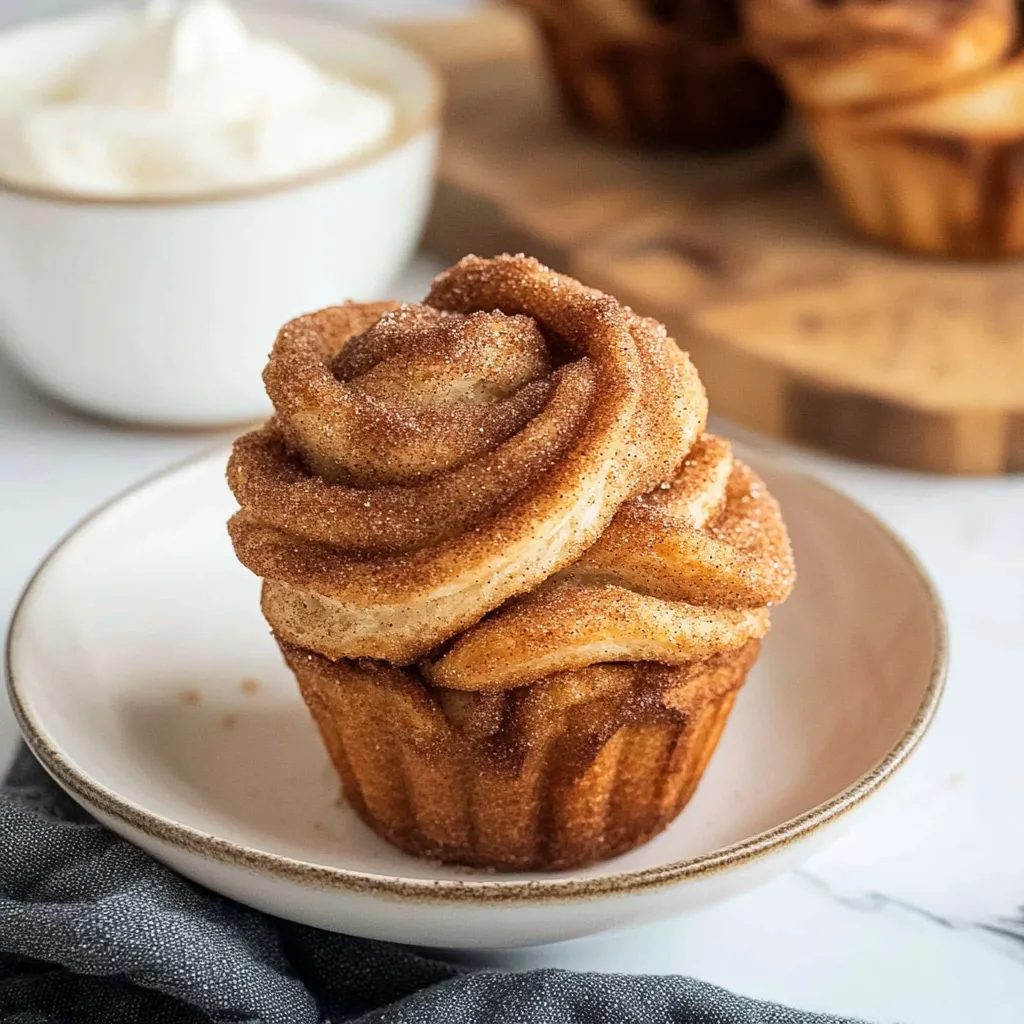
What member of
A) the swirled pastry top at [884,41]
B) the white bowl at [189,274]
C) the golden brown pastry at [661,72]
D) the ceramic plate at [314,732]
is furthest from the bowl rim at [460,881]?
the golden brown pastry at [661,72]

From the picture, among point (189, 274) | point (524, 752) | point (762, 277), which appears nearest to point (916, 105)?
point (762, 277)

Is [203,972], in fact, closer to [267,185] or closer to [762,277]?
[267,185]

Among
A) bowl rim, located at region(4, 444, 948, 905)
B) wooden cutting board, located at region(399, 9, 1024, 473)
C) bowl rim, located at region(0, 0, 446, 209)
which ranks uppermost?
bowl rim, located at region(0, 0, 446, 209)

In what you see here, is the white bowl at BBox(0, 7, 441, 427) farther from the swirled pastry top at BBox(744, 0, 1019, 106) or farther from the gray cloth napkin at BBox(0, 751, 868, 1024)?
the gray cloth napkin at BBox(0, 751, 868, 1024)

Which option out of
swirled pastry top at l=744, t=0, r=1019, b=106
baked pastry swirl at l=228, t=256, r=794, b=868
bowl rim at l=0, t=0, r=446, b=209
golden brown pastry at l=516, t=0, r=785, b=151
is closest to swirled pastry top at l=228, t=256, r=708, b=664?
baked pastry swirl at l=228, t=256, r=794, b=868

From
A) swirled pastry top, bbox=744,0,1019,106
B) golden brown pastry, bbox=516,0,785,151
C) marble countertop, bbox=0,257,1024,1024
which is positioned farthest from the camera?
golden brown pastry, bbox=516,0,785,151

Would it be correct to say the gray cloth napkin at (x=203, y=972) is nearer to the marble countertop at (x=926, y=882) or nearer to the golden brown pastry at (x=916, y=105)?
the marble countertop at (x=926, y=882)

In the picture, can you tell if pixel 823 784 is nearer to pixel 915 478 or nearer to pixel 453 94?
pixel 915 478
